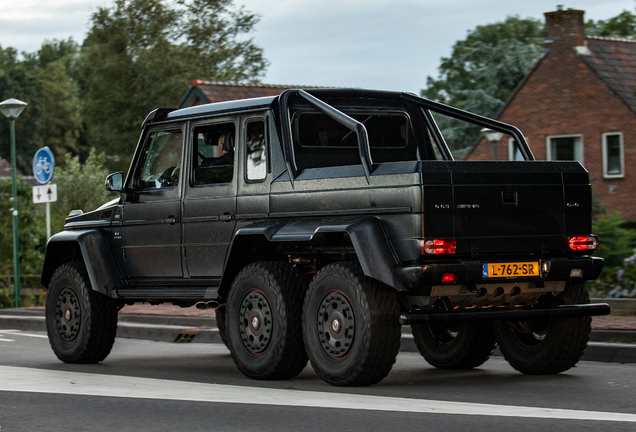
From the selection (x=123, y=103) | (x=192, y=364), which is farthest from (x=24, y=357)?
(x=123, y=103)

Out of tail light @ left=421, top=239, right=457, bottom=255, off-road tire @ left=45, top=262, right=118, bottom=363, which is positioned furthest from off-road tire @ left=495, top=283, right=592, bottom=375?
off-road tire @ left=45, top=262, right=118, bottom=363

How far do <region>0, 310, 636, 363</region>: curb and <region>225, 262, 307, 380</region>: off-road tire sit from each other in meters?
2.92

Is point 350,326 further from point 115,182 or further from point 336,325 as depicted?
point 115,182

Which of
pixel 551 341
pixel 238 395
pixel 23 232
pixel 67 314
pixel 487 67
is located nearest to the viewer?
pixel 238 395

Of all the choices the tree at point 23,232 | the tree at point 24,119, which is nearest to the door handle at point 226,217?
the tree at point 23,232

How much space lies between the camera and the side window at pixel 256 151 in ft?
28.0

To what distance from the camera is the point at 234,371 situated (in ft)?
30.7

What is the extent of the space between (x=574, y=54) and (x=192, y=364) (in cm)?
2690

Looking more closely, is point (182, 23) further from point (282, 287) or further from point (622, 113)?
point (282, 287)

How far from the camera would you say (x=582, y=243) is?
7.98 metres

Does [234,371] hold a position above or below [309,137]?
below

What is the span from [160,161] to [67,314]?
1741 mm

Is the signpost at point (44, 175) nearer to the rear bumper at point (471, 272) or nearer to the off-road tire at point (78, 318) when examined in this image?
the off-road tire at point (78, 318)

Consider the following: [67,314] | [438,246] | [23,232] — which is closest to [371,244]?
[438,246]
